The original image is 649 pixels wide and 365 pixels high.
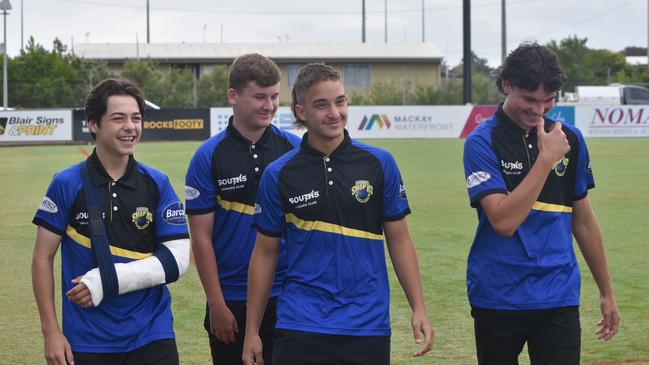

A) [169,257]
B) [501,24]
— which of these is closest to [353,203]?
[169,257]

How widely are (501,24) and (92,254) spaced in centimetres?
5386

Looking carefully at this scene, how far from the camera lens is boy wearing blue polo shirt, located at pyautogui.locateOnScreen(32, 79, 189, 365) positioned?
446 cm

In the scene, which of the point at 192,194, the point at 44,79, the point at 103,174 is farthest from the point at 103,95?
the point at 44,79

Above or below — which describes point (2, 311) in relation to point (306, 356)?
below

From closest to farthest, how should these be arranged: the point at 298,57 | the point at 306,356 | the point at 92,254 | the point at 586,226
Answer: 1. the point at 306,356
2. the point at 92,254
3. the point at 586,226
4. the point at 298,57

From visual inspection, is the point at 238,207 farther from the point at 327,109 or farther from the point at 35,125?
the point at 35,125

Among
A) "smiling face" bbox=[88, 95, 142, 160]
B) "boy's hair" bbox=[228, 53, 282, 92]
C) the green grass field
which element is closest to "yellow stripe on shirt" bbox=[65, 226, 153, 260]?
"smiling face" bbox=[88, 95, 142, 160]

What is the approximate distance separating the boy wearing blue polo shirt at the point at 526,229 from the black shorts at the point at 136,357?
145 cm

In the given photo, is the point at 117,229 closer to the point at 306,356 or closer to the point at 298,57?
the point at 306,356

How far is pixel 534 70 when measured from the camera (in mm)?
4590

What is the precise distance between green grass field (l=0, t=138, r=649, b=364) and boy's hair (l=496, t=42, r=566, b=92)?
3.25m

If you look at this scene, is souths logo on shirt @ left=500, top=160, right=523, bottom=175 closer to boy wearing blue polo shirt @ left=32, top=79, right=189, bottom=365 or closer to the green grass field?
boy wearing blue polo shirt @ left=32, top=79, right=189, bottom=365

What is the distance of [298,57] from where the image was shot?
A: 7569 centimetres

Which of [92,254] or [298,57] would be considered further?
[298,57]
